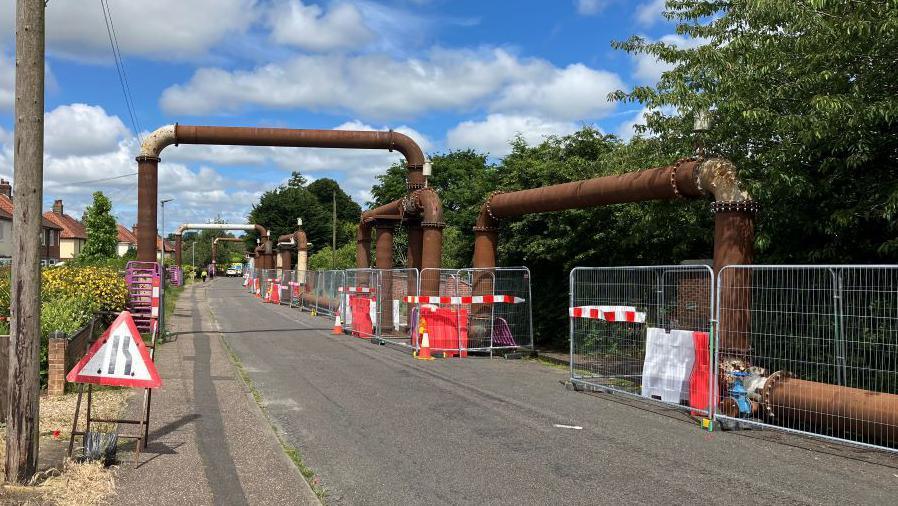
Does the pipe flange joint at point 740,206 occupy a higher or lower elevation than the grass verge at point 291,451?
higher

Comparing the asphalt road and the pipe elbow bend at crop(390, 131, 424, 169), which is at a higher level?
the pipe elbow bend at crop(390, 131, 424, 169)

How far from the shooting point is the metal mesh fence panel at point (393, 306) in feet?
60.0

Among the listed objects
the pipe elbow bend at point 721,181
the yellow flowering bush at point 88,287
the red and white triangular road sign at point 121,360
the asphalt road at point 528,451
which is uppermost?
the pipe elbow bend at point 721,181

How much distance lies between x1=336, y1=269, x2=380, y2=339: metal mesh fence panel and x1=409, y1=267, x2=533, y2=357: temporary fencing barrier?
363 centimetres

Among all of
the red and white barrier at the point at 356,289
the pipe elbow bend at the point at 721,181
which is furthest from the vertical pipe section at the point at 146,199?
the pipe elbow bend at the point at 721,181

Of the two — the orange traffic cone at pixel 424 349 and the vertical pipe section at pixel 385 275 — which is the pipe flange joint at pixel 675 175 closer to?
the orange traffic cone at pixel 424 349

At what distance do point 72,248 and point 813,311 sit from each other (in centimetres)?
9497

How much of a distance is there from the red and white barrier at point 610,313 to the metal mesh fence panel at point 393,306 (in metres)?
7.54


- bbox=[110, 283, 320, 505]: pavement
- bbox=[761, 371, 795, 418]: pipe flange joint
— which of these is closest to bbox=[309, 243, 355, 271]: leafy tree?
bbox=[110, 283, 320, 505]: pavement

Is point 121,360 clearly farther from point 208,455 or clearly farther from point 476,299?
point 476,299

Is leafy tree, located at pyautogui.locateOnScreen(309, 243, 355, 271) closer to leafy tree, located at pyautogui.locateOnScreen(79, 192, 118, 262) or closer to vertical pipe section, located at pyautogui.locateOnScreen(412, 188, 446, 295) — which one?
leafy tree, located at pyautogui.locateOnScreen(79, 192, 118, 262)

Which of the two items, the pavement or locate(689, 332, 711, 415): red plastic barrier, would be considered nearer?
the pavement

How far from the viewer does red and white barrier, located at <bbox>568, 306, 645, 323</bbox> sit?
9875 millimetres

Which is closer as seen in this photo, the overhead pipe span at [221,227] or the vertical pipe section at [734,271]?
the vertical pipe section at [734,271]
